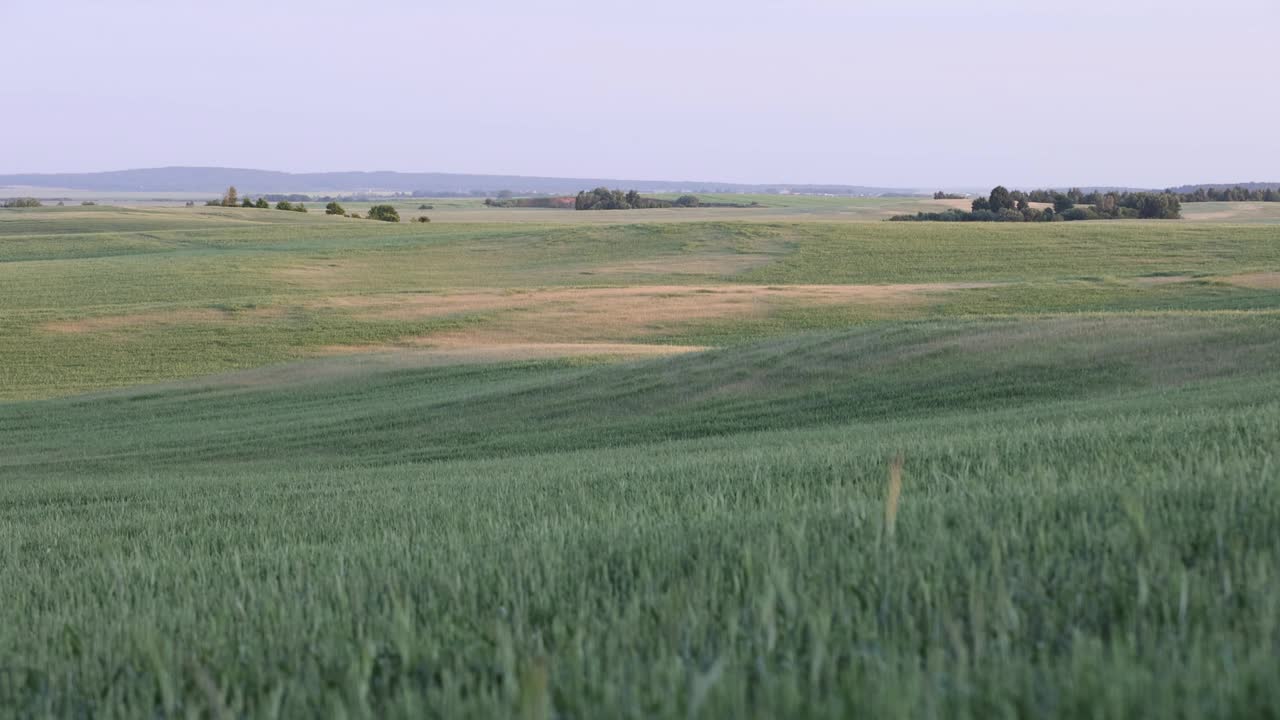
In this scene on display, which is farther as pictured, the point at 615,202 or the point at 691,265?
the point at 615,202

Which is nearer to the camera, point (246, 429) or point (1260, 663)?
point (1260, 663)

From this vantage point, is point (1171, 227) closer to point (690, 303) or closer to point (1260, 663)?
point (690, 303)

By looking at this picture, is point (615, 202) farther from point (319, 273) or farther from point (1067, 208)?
point (319, 273)

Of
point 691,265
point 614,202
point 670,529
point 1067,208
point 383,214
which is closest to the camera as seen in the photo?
point 670,529

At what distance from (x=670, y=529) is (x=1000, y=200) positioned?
83119 millimetres

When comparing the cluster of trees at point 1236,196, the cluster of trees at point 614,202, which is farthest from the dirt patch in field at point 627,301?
the cluster of trees at point 614,202

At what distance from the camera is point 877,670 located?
2.19m

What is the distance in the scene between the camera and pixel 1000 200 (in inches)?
3270

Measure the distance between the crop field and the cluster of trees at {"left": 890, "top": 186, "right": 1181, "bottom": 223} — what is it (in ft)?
177

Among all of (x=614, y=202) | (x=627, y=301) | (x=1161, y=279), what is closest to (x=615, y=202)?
(x=614, y=202)

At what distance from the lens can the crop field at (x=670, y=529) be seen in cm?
226

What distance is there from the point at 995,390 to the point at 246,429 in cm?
1192

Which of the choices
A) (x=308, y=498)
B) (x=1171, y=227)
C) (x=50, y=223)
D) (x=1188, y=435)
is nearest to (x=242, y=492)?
(x=308, y=498)

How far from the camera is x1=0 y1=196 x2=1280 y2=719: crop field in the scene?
226 cm
